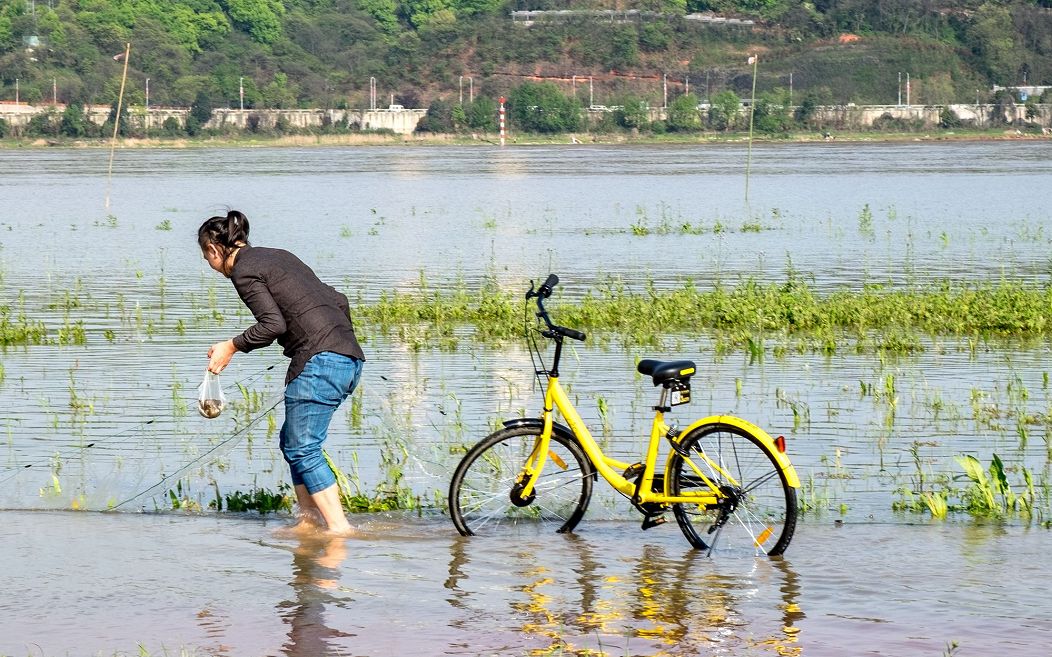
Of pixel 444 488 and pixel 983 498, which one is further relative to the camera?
pixel 444 488

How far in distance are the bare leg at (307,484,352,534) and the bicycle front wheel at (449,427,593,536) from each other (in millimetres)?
582

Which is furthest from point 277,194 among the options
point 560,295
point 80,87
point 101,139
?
point 80,87

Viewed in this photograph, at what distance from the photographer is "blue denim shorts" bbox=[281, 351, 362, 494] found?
7605mm

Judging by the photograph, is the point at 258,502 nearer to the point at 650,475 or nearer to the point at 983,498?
the point at 650,475

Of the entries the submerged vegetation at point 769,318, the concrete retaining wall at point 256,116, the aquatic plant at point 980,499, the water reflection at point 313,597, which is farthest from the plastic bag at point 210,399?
the concrete retaining wall at point 256,116

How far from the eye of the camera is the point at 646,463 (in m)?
7.69

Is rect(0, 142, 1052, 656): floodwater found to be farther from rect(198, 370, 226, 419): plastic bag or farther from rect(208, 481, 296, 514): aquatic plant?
rect(198, 370, 226, 419): plastic bag

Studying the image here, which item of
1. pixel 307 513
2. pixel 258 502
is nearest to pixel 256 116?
pixel 258 502

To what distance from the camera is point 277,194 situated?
190 ft

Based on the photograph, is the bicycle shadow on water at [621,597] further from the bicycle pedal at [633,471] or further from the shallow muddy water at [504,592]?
the bicycle pedal at [633,471]

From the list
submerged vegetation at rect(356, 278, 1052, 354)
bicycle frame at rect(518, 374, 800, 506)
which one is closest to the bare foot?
bicycle frame at rect(518, 374, 800, 506)

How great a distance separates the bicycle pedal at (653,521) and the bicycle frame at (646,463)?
0.11m

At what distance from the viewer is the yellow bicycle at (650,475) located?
7477 mm

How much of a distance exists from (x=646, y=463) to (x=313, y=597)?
1823mm
